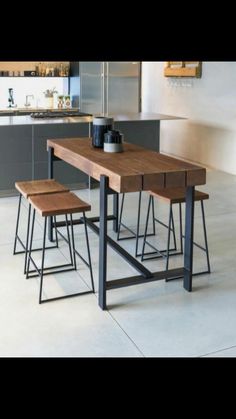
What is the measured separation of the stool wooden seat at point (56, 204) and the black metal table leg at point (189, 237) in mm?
619

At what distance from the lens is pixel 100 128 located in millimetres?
3283

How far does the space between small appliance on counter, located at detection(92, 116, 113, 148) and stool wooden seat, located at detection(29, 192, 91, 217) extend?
0.46m

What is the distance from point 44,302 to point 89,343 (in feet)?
1.88

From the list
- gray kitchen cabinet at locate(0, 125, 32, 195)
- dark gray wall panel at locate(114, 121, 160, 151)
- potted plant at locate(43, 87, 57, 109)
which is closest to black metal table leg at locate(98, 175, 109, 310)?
gray kitchen cabinet at locate(0, 125, 32, 195)

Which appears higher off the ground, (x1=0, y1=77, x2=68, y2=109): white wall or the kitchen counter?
(x1=0, y1=77, x2=68, y2=109): white wall

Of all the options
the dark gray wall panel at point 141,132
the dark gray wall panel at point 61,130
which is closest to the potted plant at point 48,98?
the dark gray wall panel at point 141,132

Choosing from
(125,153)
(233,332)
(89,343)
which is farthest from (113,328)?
(125,153)

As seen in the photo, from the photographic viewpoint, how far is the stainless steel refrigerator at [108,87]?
7289 millimetres

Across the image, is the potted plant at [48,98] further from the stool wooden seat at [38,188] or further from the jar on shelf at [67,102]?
the stool wooden seat at [38,188]

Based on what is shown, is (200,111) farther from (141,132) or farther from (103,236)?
(103,236)

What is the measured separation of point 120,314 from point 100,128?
4.41 feet

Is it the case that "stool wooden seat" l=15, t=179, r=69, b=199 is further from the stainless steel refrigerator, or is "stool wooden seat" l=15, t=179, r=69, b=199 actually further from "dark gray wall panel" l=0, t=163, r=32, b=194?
the stainless steel refrigerator

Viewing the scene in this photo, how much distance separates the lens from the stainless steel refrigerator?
729 cm
